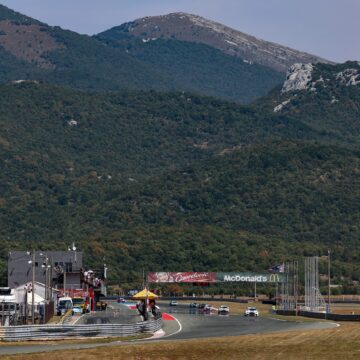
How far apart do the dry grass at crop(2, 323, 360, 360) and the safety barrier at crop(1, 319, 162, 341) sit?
338 inches

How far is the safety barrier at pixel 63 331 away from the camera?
75062mm

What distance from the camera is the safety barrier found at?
246 ft

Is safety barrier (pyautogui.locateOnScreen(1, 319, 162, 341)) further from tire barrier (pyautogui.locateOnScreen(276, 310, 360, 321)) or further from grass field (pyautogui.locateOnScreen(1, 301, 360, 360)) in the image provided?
tire barrier (pyautogui.locateOnScreen(276, 310, 360, 321))

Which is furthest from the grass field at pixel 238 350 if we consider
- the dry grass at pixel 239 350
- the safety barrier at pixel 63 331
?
the safety barrier at pixel 63 331

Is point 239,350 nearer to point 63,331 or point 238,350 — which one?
point 238,350

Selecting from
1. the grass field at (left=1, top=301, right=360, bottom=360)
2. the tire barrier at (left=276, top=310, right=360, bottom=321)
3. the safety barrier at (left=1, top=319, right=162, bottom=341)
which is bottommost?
the grass field at (left=1, top=301, right=360, bottom=360)

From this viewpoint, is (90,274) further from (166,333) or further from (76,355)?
(76,355)

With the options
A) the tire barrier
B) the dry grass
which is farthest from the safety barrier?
the tire barrier

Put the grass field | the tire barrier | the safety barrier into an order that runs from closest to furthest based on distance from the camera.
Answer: the grass field < the safety barrier < the tire barrier

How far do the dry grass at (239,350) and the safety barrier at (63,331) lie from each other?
8.59 metres

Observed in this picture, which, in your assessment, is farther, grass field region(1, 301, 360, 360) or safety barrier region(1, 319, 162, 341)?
safety barrier region(1, 319, 162, 341)

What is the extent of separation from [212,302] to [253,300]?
7216mm

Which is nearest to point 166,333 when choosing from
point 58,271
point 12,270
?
point 58,271

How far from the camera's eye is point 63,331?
254 ft
